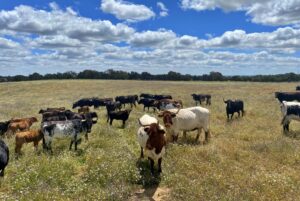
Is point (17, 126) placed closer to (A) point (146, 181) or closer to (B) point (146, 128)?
(B) point (146, 128)

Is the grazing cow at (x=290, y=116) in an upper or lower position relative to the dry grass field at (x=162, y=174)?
upper

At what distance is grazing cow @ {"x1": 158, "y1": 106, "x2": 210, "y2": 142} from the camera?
15.3m

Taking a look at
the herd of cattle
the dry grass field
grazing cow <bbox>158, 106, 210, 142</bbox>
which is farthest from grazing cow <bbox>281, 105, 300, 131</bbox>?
grazing cow <bbox>158, 106, 210, 142</bbox>

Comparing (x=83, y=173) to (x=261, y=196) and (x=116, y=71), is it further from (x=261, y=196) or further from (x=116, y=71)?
(x=116, y=71)

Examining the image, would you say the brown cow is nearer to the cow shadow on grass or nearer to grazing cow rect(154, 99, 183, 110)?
the cow shadow on grass

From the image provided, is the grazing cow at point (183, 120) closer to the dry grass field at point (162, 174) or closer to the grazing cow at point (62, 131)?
the dry grass field at point (162, 174)

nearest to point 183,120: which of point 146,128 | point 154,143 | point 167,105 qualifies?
point 146,128

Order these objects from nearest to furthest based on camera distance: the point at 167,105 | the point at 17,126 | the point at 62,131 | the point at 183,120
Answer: the point at 62,131
the point at 183,120
the point at 17,126
the point at 167,105

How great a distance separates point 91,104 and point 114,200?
26.4 meters

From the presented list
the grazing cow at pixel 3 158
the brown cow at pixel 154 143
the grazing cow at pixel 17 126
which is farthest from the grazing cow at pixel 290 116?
the grazing cow at pixel 3 158

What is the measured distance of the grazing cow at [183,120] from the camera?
15.3 m

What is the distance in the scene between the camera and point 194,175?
11562mm

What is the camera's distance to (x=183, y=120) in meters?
16.4

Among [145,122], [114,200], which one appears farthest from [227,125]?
[114,200]
